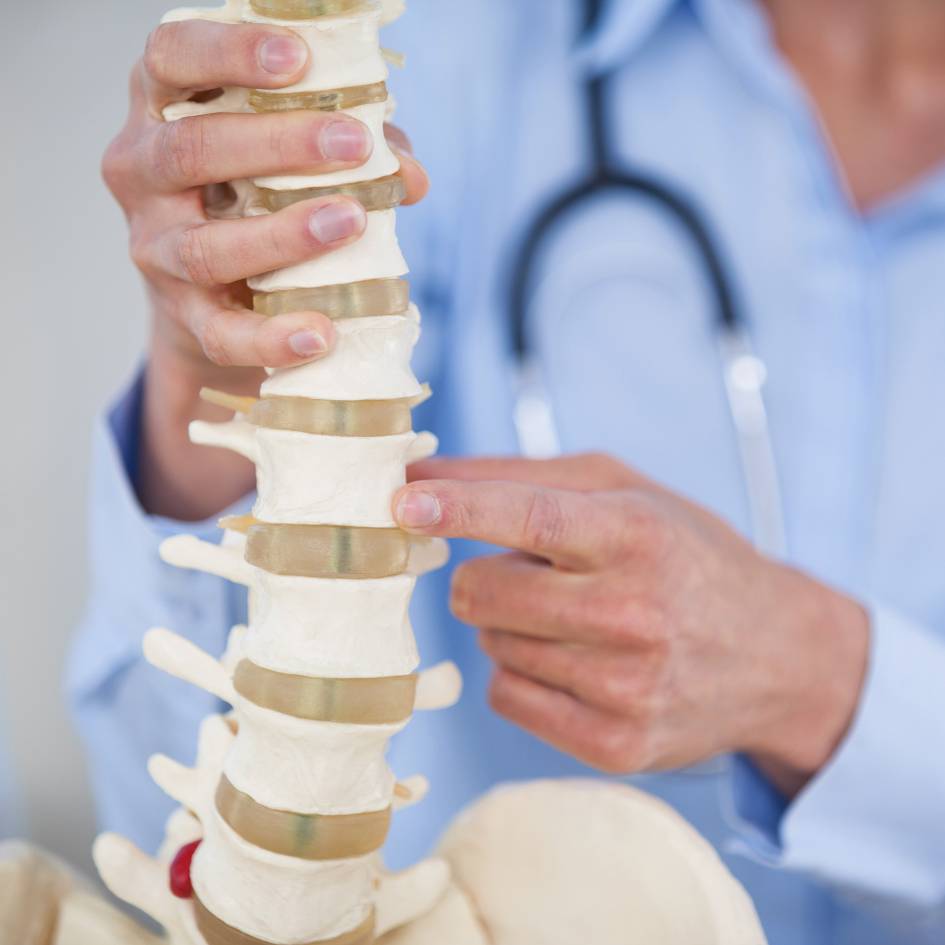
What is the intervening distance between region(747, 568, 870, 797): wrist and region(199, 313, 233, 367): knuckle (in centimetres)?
28

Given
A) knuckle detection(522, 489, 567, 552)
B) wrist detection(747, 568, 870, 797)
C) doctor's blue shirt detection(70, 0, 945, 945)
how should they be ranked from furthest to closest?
doctor's blue shirt detection(70, 0, 945, 945)
wrist detection(747, 568, 870, 797)
knuckle detection(522, 489, 567, 552)

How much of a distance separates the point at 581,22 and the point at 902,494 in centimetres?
30

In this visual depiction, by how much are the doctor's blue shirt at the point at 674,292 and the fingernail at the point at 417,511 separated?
1.01 feet

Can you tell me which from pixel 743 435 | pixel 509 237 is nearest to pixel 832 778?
pixel 743 435

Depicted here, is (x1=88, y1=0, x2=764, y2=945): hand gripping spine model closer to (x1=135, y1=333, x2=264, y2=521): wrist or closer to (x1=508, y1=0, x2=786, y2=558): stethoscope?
(x1=135, y1=333, x2=264, y2=521): wrist

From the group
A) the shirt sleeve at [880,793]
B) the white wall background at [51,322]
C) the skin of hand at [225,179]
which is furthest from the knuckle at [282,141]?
the shirt sleeve at [880,793]

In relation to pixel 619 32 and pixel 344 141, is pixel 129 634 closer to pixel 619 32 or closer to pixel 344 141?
pixel 344 141

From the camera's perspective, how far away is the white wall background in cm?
36

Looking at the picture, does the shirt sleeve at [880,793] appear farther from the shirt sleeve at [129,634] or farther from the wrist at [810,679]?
the shirt sleeve at [129,634]

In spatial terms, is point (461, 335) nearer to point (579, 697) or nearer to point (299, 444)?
point (579, 697)

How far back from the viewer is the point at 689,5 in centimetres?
67

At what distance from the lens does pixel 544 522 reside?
1.14 ft

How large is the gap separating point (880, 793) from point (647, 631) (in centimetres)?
16

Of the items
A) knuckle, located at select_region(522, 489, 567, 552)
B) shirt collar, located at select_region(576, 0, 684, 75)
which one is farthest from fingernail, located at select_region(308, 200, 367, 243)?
shirt collar, located at select_region(576, 0, 684, 75)
